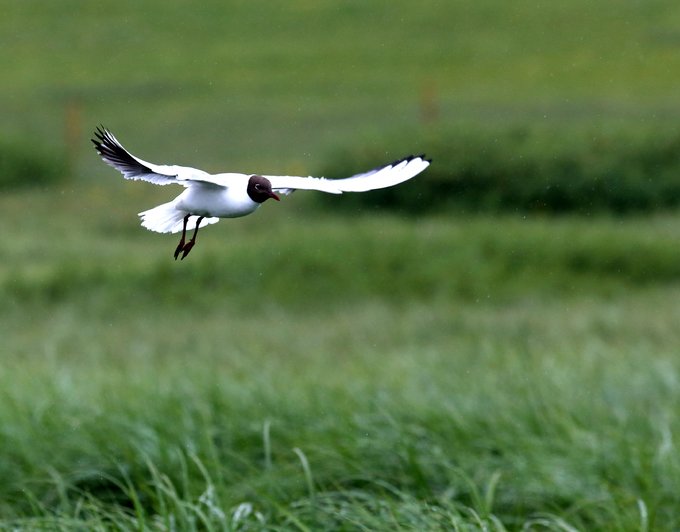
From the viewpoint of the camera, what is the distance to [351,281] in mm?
21484

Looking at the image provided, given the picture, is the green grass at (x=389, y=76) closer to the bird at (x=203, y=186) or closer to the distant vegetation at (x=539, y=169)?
the distant vegetation at (x=539, y=169)

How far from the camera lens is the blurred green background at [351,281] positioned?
8.58 m

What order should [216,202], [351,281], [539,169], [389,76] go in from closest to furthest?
1. [216,202]
2. [539,169]
3. [351,281]
4. [389,76]

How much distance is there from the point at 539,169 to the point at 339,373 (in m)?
A: 7.42

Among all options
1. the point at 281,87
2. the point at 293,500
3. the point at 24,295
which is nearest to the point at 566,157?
the point at 24,295

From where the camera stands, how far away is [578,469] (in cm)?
894

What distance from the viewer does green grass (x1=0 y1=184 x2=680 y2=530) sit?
8.30 meters

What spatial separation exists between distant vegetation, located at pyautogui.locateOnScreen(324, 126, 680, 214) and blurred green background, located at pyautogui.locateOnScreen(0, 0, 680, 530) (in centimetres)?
10

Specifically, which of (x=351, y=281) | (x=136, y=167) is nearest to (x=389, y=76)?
(x=351, y=281)

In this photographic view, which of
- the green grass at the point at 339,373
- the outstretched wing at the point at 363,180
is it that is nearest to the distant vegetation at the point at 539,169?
the green grass at the point at 339,373

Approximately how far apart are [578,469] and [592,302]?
1168cm

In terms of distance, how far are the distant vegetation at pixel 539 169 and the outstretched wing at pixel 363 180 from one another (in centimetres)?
1616

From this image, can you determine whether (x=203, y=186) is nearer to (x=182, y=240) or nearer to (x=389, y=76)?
(x=182, y=240)

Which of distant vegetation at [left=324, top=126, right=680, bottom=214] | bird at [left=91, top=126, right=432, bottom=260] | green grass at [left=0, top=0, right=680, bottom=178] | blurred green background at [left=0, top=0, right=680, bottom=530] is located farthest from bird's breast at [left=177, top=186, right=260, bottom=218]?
green grass at [left=0, top=0, right=680, bottom=178]
